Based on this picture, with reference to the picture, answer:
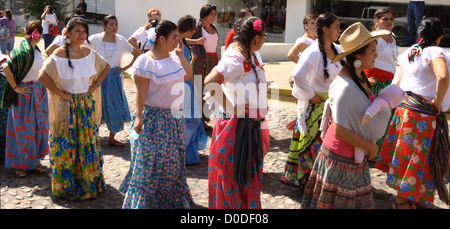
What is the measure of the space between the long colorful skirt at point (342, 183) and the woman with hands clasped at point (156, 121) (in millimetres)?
1555

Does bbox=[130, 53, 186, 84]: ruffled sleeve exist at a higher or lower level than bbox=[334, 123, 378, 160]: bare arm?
higher

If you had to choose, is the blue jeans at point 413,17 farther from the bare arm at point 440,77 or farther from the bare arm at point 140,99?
the bare arm at point 140,99

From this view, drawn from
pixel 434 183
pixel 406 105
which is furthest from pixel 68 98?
pixel 434 183

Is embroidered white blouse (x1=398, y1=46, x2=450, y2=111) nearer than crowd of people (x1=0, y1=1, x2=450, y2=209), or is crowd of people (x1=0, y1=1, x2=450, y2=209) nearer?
crowd of people (x1=0, y1=1, x2=450, y2=209)

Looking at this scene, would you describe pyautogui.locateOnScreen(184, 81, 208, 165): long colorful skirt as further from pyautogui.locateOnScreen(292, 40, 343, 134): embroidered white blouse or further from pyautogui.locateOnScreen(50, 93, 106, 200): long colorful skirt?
pyautogui.locateOnScreen(292, 40, 343, 134): embroidered white blouse

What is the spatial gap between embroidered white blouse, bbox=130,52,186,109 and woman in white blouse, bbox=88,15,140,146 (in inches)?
95.7

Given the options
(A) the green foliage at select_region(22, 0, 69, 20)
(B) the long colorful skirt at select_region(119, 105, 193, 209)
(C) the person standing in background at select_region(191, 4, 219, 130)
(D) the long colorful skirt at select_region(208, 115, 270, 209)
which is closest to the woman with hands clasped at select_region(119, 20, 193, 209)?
(B) the long colorful skirt at select_region(119, 105, 193, 209)

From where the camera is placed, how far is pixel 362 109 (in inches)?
134

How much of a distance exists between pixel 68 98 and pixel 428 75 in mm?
3620

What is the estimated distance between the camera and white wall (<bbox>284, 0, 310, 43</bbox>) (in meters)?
15.2

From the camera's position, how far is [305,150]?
5.25 m

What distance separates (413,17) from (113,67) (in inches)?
359

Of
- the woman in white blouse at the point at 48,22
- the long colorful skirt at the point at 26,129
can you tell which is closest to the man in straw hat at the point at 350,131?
the long colorful skirt at the point at 26,129

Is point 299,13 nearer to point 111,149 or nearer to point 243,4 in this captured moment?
point 243,4
